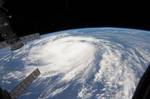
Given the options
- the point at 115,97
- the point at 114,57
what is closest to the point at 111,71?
the point at 114,57

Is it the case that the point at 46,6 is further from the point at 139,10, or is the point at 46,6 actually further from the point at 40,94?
the point at 40,94

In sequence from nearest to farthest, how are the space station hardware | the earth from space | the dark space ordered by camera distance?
the space station hardware < the dark space < the earth from space

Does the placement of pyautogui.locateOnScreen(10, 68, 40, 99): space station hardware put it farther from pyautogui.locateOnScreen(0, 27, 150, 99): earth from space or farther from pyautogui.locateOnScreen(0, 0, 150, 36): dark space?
pyautogui.locateOnScreen(0, 27, 150, 99): earth from space

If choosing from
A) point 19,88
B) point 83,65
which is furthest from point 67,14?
point 83,65

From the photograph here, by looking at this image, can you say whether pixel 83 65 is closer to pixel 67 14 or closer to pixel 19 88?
pixel 67 14

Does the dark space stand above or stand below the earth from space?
above

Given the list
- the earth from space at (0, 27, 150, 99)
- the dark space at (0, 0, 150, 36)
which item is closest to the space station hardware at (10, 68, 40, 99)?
the dark space at (0, 0, 150, 36)

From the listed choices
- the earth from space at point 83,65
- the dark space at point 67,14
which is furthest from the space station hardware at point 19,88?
the earth from space at point 83,65
